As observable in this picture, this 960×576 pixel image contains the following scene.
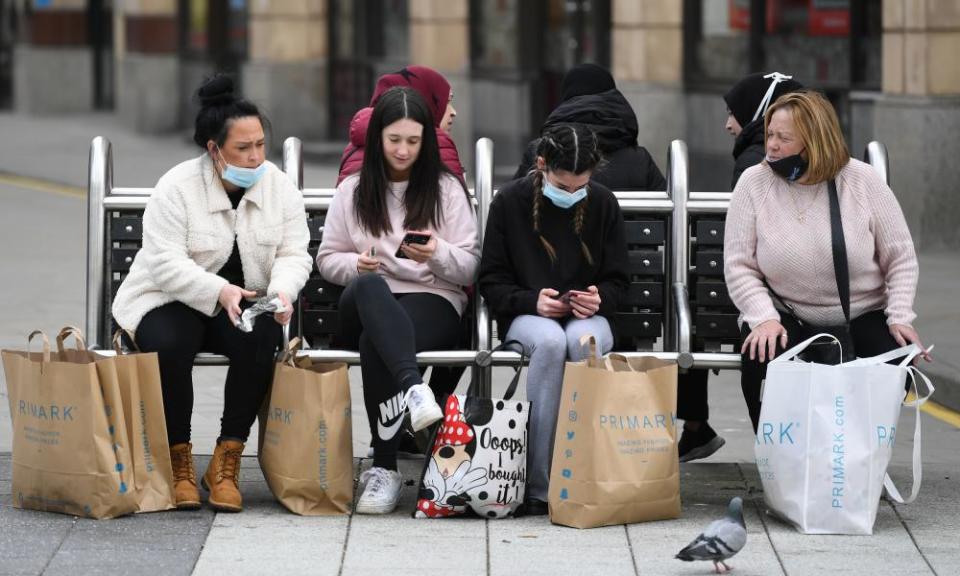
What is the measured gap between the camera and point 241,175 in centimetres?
608

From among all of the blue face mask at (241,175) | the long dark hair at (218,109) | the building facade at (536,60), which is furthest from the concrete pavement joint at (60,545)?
the building facade at (536,60)

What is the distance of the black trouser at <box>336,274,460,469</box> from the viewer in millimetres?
5918

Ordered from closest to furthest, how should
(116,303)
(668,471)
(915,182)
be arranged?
(668,471) < (116,303) < (915,182)

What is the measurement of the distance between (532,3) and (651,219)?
11.1 metres

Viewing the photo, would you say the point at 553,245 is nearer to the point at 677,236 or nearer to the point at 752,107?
the point at 677,236

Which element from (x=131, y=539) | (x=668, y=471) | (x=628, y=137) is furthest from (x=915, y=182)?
(x=131, y=539)

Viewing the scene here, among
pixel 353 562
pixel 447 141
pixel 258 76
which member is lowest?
pixel 353 562

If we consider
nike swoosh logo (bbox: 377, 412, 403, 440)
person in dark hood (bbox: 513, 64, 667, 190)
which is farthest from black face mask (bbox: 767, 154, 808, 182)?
nike swoosh logo (bbox: 377, 412, 403, 440)

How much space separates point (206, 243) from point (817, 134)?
197 cm

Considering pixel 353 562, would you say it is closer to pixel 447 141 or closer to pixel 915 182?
pixel 447 141

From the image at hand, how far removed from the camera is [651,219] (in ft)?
21.5

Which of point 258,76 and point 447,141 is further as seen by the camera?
point 258,76

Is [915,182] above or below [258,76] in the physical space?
below

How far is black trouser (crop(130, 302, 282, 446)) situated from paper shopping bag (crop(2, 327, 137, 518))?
9.6 inches
